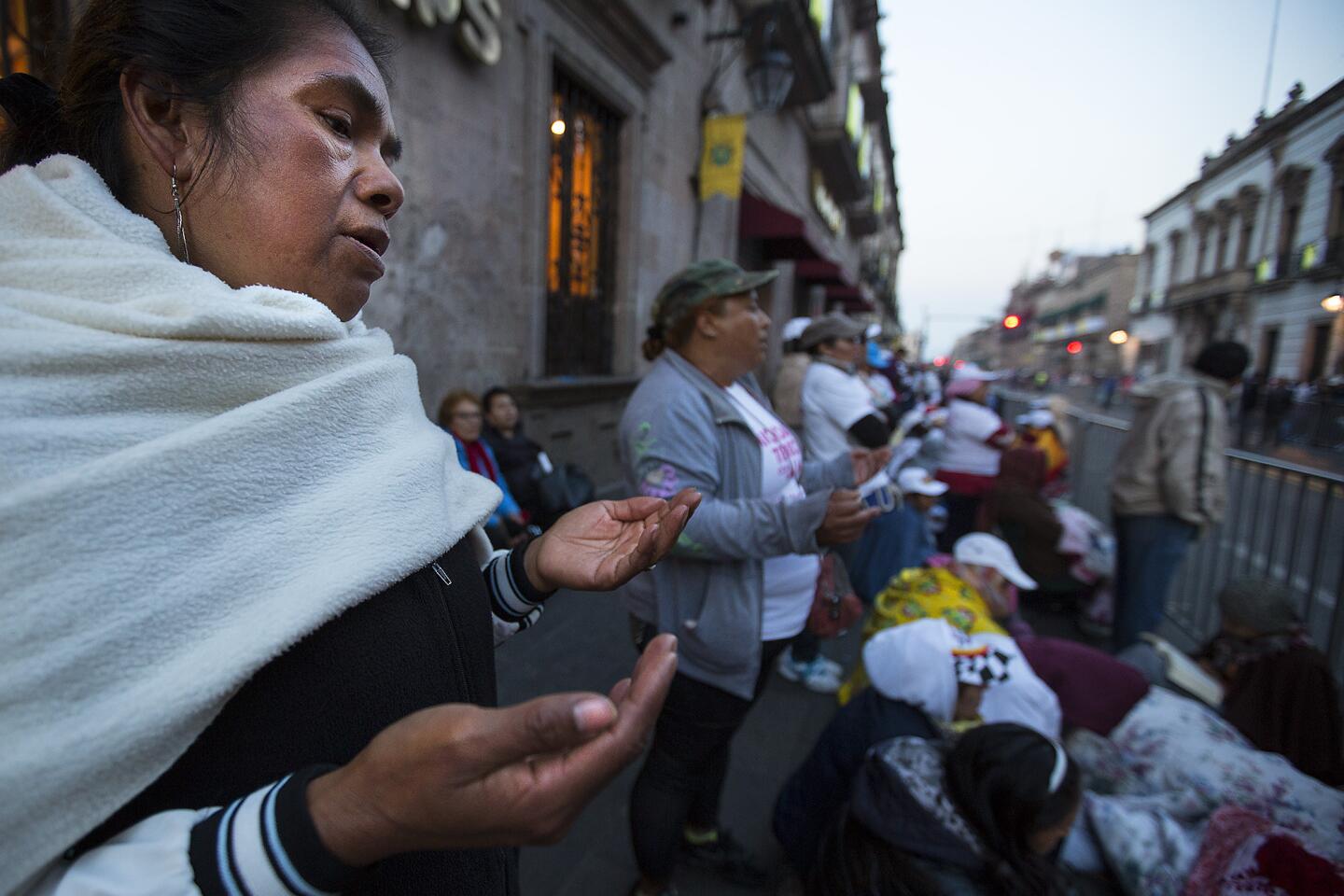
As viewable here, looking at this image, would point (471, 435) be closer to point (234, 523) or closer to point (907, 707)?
point (907, 707)

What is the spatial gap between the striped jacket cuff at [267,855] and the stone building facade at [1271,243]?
123 inches

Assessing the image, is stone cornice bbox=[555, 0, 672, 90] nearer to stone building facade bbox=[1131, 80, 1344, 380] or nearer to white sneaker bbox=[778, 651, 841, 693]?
stone building facade bbox=[1131, 80, 1344, 380]

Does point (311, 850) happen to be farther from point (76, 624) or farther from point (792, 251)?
point (792, 251)

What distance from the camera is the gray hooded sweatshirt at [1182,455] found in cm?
352

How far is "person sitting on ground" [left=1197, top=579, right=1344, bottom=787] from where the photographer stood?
7.98ft

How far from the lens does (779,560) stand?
6.90 feet

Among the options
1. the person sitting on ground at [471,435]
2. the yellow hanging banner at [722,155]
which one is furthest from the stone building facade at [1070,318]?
the person sitting on ground at [471,435]

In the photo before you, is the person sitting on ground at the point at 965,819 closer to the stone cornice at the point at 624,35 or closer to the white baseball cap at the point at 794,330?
the white baseball cap at the point at 794,330

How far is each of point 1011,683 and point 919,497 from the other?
1950 mm

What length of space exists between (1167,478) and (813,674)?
2.31 meters

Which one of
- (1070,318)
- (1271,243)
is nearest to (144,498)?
(1271,243)

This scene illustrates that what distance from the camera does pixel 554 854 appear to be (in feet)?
7.75

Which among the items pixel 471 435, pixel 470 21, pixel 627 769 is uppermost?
pixel 470 21

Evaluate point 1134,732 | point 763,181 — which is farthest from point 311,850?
point 763,181
